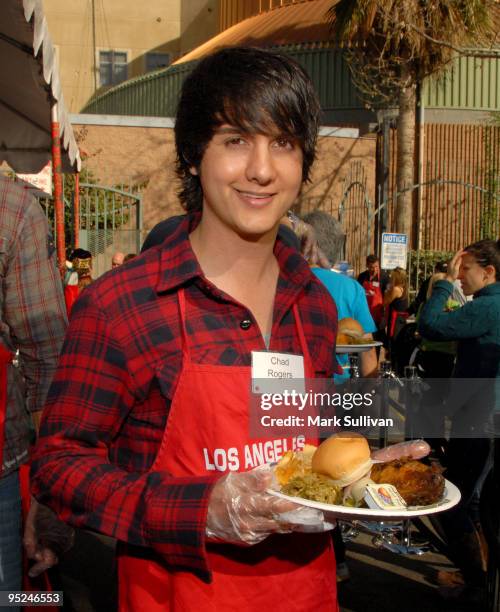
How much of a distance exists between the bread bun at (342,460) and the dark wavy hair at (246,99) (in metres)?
0.71

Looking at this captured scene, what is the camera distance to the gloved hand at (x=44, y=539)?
236 cm

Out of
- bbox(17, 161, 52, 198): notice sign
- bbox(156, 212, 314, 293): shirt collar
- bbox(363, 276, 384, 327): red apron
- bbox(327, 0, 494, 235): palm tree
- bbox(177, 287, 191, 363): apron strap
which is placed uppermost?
bbox(327, 0, 494, 235): palm tree

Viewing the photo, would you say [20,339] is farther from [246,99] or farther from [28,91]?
[28,91]

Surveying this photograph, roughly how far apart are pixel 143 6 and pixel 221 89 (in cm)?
3556

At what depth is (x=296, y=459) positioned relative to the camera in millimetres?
1792

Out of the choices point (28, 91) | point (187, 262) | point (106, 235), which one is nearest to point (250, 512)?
point (187, 262)

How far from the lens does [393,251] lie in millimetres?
14703

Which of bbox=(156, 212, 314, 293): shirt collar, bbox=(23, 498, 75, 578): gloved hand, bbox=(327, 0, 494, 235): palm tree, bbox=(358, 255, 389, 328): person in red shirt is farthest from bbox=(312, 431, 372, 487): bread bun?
bbox=(327, 0, 494, 235): palm tree

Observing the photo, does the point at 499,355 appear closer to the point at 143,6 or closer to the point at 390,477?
the point at 390,477

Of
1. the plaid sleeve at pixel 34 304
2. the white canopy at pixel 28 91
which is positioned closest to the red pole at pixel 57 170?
the white canopy at pixel 28 91

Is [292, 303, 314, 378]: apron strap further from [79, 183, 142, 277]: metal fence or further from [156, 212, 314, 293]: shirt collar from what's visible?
[79, 183, 142, 277]: metal fence

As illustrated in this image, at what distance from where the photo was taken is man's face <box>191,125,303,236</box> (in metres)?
1.88

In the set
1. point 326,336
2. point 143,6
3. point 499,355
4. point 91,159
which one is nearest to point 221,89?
point 326,336

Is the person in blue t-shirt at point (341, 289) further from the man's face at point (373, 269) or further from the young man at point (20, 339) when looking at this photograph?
the man's face at point (373, 269)
